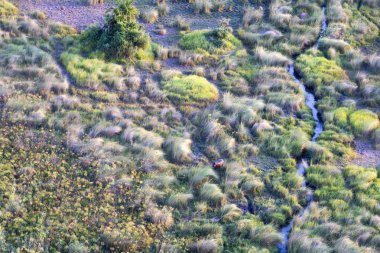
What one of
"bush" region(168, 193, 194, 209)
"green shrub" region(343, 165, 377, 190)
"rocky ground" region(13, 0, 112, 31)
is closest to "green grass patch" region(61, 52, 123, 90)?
"rocky ground" region(13, 0, 112, 31)

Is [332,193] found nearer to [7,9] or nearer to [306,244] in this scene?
[306,244]

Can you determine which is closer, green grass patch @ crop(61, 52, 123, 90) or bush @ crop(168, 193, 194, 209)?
bush @ crop(168, 193, 194, 209)

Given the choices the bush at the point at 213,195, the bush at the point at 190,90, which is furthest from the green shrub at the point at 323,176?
the bush at the point at 190,90

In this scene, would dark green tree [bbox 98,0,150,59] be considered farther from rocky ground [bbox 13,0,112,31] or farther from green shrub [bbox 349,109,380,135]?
green shrub [bbox 349,109,380,135]

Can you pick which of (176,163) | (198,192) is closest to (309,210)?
(198,192)

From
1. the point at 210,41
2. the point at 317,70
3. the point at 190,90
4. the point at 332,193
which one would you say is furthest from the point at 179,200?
the point at 210,41

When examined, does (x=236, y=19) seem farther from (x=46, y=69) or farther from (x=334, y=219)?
(x=334, y=219)

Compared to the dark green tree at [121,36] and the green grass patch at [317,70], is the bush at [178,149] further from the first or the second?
the green grass patch at [317,70]
